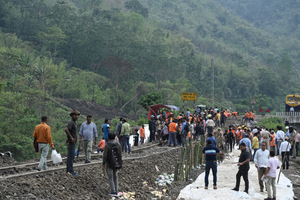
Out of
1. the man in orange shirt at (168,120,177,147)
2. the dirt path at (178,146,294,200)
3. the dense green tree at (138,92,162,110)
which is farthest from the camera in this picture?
the dense green tree at (138,92,162,110)

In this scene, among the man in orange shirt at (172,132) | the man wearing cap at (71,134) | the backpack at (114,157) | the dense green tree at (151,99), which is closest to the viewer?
the backpack at (114,157)

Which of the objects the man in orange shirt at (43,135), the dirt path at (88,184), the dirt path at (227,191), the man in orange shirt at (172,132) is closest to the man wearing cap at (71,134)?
the man in orange shirt at (43,135)

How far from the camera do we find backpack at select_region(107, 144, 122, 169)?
8.52 meters

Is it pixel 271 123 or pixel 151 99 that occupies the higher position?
pixel 151 99

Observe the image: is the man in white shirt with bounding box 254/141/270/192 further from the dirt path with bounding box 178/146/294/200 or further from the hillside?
the hillside

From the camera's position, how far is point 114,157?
855cm

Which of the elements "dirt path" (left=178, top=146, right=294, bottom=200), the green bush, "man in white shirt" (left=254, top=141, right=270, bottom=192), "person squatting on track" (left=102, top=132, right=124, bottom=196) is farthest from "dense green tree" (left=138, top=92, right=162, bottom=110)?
"person squatting on track" (left=102, top=132, right=124, bottom=196)

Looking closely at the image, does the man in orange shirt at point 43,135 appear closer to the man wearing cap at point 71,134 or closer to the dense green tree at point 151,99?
the man wearing cap at point 71,134

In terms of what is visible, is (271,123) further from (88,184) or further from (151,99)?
→ (88,184)

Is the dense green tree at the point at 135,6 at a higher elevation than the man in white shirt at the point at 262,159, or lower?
higher

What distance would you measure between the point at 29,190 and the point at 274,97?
9813 centimetres

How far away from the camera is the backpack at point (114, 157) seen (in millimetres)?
8516

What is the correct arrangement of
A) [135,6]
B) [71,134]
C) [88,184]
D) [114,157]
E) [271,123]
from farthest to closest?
[135,6] → [271,123] → [88,184] → [71,134] → [114,157]

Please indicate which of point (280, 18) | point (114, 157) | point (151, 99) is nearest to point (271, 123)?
point (151, 99)
